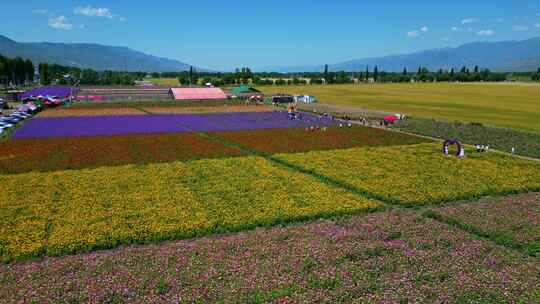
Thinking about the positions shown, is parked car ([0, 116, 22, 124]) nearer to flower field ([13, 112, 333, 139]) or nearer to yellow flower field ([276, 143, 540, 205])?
flower field ([13, 112, 333, 139])

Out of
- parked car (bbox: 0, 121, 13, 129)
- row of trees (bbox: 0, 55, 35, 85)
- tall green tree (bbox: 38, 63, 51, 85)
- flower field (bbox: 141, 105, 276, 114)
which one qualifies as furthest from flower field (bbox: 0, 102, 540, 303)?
tall green tree (bbox: 38, 63, 51, 85)

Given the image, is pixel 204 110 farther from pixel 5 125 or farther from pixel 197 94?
pixel 5 125

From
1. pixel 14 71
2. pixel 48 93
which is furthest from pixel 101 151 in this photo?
pixel 14 71

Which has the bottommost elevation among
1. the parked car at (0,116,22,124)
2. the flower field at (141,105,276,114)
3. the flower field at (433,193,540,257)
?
the flower field at (433,193,540,257)

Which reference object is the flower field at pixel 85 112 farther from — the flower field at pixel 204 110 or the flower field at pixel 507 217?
the flower field at pixel 507 217

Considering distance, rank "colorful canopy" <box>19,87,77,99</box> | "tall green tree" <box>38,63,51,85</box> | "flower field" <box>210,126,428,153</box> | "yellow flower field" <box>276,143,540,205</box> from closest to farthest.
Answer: "yellow flower field" <box>276,143,540,205</box> → "flower field" <box>210,126,428,153</box> → "colorful canopy" <box>19,87,77,99</box> → "tall green tree" <box>38,63,51,85</box>

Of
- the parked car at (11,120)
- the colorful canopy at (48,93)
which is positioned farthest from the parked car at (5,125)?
the colorful canopy at (48,93)
